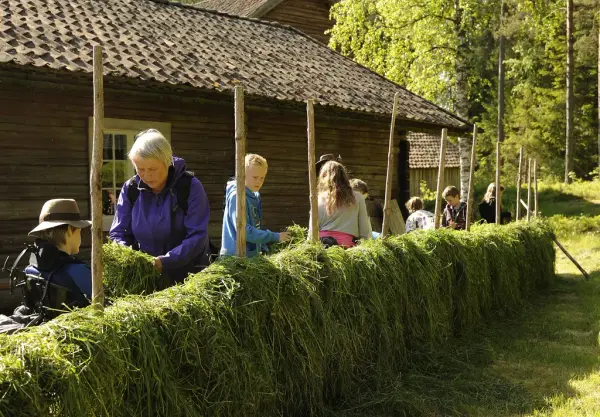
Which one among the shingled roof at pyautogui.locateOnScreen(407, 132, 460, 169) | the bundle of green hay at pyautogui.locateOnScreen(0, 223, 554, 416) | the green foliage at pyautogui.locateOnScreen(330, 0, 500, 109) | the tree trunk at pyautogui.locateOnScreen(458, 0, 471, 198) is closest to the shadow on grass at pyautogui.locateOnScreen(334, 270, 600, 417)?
the bundle of green hay at pyautogui.locateOnScreen(0, 223, 554, 416)

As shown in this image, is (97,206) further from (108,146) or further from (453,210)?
(453,210)

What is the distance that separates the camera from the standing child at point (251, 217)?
13.3 feet

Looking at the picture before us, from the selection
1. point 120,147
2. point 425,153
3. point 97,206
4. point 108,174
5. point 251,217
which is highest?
point 425,153

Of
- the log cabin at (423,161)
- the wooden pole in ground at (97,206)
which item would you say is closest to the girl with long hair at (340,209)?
the wooden pole in ground at (97,206)

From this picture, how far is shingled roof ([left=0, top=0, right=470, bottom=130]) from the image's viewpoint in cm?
736

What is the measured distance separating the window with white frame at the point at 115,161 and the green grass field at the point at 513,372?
193 inches

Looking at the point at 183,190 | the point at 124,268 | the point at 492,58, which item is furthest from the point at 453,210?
the point at 492,58

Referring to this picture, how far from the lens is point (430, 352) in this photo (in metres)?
5.06

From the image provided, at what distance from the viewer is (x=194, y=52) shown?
9.36m

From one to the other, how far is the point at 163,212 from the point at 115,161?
198 inches

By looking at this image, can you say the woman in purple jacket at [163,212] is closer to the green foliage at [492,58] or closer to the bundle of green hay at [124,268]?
the bundle of green hay at [124,268]

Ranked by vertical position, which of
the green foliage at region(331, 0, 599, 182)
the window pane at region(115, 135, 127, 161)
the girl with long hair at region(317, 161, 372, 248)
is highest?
the green foliage at region(331, 0, 599, 182)

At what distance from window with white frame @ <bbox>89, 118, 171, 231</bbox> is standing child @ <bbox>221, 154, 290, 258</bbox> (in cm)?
440

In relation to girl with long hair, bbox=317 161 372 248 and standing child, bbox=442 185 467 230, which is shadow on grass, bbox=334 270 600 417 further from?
standing child, bbox=442 185 467 230
